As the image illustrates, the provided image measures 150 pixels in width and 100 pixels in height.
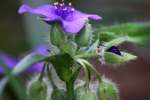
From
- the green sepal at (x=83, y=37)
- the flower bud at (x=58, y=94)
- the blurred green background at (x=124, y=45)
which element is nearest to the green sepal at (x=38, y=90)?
the flower bud at (x=58, y=94)

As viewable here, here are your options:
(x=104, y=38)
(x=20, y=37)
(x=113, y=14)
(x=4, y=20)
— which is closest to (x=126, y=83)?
(x=113, y=14)

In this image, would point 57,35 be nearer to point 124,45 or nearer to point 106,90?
point 106,90

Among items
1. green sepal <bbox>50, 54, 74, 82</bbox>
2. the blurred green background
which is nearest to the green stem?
green sepal <bbox>50, 54, 74, 82</bbox>

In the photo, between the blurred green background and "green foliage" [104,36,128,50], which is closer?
"green foliage" [104,36,128,50]

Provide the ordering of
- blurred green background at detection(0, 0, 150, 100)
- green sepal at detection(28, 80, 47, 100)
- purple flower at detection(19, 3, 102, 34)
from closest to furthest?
purple flower at detection(19, 3, 102, 34) < green sepal at detection(28, 80, 47, 100) < blurred green background at detection(0, 0, 150, 100)

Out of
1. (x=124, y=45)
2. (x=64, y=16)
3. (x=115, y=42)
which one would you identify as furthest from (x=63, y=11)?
(x=124, y=45)

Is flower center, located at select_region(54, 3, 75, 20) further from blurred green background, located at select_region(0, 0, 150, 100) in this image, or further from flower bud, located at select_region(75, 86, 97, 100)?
blurred green background, located at select_region(0, 0, 150, 100)
